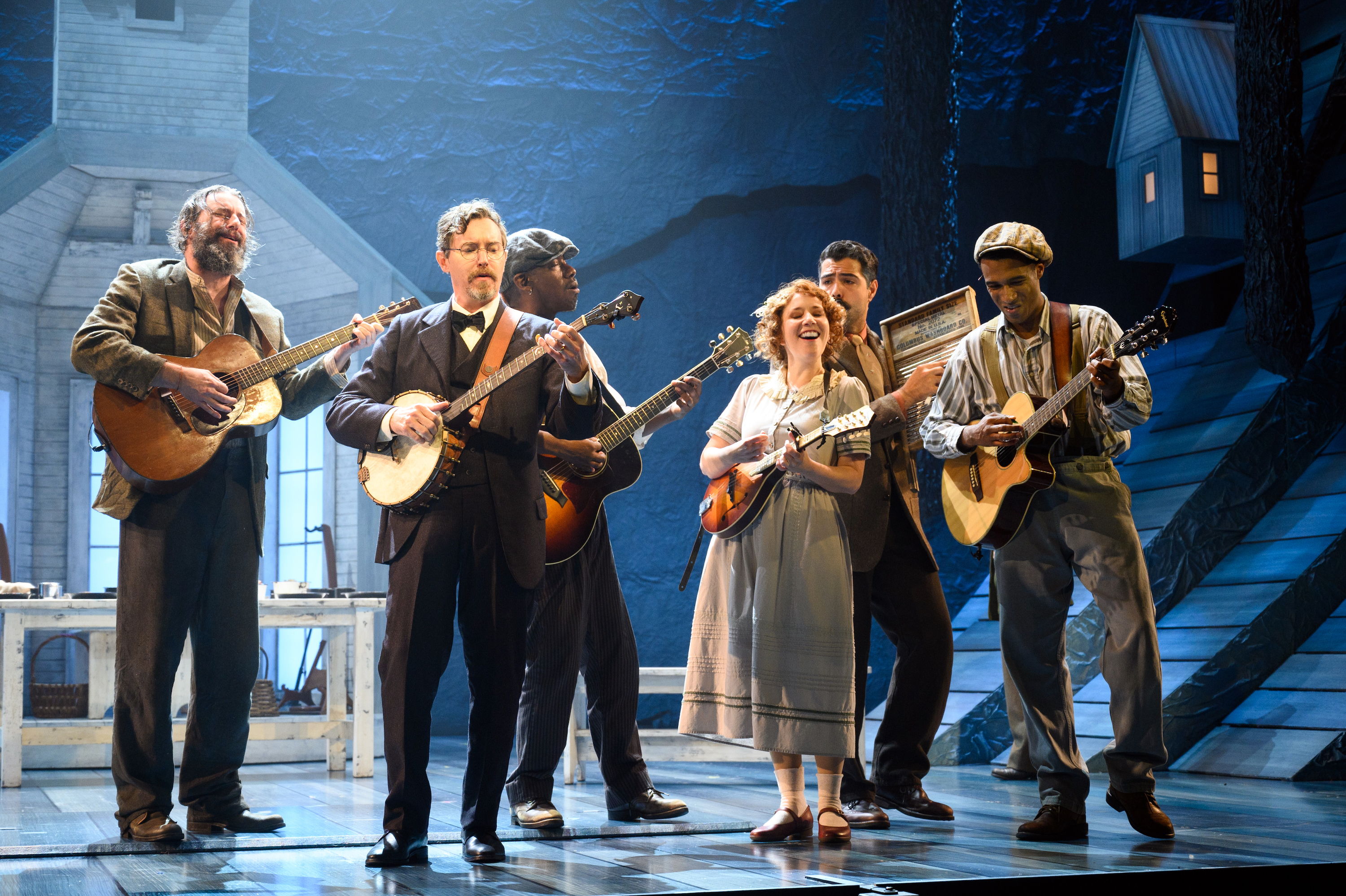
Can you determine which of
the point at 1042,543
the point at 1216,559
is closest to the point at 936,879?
the point at 1042,543

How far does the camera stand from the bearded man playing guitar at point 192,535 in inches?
133

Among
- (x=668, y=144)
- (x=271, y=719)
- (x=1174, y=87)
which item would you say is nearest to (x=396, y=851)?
(x=271, y=719)

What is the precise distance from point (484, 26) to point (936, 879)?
7.85m

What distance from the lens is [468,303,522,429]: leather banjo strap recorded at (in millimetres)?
3023

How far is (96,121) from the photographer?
822 centimetres

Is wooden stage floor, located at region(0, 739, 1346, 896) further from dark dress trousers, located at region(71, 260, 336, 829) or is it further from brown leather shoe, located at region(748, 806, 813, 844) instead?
dark dress trousers, located at region(71, 260, 336, 829)

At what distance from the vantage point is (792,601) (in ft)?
10.3

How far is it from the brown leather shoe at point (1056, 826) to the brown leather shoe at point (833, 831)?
487mm

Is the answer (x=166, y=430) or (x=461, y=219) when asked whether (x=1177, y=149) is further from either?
(x=166, y=430)

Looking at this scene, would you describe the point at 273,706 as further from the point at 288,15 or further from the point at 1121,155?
the point at 1121,155

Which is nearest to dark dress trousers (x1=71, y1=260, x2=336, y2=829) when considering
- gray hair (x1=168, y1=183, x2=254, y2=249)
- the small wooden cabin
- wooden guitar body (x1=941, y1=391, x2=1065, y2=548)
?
gray hair (x1=168, y1=183, x2=254, y2=249)

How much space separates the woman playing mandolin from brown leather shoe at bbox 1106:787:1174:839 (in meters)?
0.76

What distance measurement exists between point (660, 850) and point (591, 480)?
1.25 meters

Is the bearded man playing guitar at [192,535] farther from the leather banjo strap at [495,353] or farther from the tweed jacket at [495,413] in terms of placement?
the leather banjo strap at [495,353]
